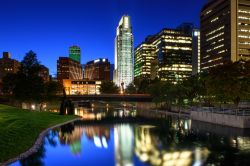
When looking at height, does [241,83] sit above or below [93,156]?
above

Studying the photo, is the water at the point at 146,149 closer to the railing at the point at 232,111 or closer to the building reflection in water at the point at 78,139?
the building reflection in water at the point at 78,139

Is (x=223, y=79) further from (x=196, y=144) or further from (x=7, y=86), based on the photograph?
(x=7, y=86)

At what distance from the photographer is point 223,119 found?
69625 mm

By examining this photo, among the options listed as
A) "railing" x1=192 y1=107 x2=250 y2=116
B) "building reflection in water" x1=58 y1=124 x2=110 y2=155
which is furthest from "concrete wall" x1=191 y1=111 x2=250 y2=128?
"building reflection in water" x1=58 y1=124 x2=110 y2=155

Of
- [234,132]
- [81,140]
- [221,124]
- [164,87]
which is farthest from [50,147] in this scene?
[164,87]

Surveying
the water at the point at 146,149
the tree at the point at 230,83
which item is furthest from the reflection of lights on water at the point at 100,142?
the tree at the point at 230,83

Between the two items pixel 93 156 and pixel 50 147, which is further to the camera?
pixel 50 147

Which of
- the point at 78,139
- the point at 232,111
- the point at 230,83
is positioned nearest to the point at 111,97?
the point at 230,83

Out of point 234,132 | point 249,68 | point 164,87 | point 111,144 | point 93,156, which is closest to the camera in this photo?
point 93,156

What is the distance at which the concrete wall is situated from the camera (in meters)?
63.2

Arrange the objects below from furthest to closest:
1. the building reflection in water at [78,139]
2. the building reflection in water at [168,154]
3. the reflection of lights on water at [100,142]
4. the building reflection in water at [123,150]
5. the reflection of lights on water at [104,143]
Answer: the reflection of lights on water at [100,142] → the reflection of lights on water at [104,143] → the building reflection in water at [78,139] → the building reflection in water at [123,150] → the building reflection in water at [168,154]

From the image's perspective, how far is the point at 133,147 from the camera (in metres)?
43.7

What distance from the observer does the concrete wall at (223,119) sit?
6319cm

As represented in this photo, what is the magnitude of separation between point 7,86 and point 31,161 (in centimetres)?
7387
